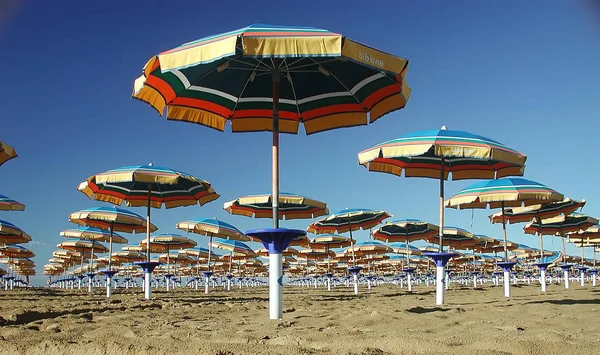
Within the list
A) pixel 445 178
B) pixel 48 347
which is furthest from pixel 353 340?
pixel 445 178

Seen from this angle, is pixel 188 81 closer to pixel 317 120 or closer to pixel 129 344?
pixel 317 120

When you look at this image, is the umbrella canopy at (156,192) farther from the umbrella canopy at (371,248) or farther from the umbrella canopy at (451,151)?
the umbrella canopy at (371,248)

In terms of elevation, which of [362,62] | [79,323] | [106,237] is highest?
[362,62]

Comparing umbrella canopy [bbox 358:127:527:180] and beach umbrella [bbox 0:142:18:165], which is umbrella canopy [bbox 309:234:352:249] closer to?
umbrella canopy [bbox 358:127:527:180]

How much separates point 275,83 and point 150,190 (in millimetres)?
5553

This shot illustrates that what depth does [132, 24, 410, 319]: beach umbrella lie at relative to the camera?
4.43 m

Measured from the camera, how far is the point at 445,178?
8.30 meters

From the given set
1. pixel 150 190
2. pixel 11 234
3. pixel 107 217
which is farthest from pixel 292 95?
pixel 11 234

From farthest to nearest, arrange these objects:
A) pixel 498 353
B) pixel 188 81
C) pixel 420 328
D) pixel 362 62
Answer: pixel 188 81, pixel 362 62, pixel 420 328, pixel 498 353

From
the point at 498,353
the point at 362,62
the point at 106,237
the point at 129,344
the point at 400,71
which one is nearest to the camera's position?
the point at 498,353

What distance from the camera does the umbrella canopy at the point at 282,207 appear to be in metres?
12.3

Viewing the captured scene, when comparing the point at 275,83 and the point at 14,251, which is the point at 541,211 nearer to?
the point at 275,83

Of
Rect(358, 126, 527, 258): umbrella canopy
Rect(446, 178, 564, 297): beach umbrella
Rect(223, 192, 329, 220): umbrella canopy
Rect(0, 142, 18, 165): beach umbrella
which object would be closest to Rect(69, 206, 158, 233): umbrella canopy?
Rect(223, 192, 329, 220): umbrella canopy

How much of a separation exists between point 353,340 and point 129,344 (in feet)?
4.56
